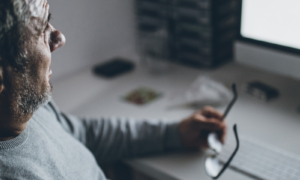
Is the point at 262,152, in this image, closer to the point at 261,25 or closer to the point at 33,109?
the point at 261,25

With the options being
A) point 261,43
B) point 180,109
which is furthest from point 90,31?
point 261,43

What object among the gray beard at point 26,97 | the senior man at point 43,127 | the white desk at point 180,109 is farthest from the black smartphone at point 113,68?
the gray beard at point 26,97

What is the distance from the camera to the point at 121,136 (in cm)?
93

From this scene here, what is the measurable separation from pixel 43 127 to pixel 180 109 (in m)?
0.50

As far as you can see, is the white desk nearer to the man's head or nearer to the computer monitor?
the computer monitor

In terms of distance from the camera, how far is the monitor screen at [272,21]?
96 cm

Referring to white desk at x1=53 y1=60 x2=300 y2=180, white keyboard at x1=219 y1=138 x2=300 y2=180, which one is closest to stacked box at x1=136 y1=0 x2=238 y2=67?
white desk at x1=53 y1=60 x2=300 y2=180

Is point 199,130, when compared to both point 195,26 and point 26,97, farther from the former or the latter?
point 195,26

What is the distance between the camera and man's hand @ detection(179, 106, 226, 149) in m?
0.88

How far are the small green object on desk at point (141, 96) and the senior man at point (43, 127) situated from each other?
0.22 meters

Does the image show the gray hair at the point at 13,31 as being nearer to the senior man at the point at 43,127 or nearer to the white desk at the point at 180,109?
the senior man at the point at 43,127

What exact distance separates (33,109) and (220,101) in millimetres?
673

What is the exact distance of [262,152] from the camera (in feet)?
2.76

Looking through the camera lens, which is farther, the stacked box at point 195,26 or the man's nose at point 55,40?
the stacked box at point 195,26
